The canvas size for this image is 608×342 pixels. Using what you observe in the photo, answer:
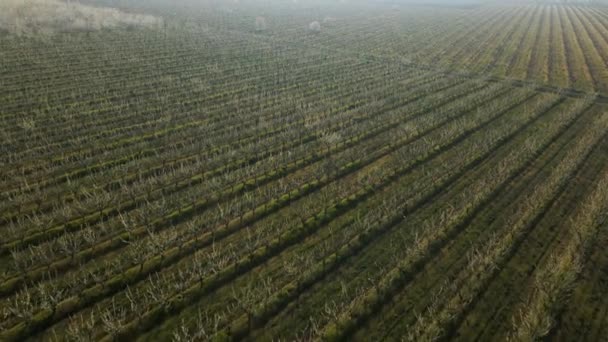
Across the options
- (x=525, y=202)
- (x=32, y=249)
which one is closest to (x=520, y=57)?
(x=525, y=202)

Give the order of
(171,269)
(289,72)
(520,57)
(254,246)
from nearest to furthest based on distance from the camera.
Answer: (171,269) < (254,246) < (289,72) < (520,57)

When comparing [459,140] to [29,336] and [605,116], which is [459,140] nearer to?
[605,116]

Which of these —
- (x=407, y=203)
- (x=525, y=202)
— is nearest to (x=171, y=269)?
(x=407, y=203)

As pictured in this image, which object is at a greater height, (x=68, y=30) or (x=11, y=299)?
(x=68, y=30)

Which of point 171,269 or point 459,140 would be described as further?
point 459,140

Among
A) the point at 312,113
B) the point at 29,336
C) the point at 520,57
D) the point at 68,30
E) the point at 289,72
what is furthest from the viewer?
the point at 68,30

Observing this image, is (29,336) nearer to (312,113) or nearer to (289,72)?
(312,113)
